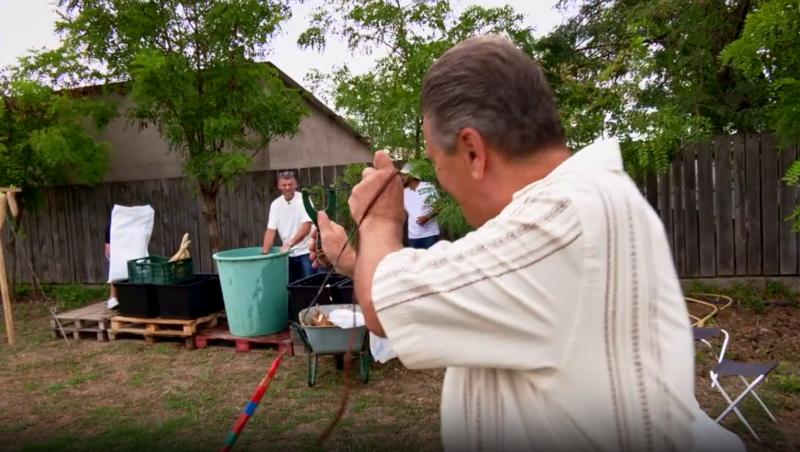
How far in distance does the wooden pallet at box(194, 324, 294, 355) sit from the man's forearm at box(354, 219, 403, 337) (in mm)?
5561

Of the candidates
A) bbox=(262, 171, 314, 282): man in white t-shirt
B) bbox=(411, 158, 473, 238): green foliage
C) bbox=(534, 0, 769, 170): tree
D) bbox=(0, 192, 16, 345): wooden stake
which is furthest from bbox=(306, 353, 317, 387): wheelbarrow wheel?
bbox=(0, 192, 16, 345): wooden stake

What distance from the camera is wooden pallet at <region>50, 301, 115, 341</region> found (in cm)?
778

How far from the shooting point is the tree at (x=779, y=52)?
4.26 m

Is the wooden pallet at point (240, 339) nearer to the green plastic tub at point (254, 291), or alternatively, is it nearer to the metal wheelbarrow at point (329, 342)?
the green plastic tub at point (254, 291)

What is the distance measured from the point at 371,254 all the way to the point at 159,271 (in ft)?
21.6

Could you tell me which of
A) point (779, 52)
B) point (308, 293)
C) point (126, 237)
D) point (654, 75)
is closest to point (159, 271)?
point (126, 237)

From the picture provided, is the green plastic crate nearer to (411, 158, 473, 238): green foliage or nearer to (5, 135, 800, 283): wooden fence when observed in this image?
(5, 135, 800, 283): wooden fence

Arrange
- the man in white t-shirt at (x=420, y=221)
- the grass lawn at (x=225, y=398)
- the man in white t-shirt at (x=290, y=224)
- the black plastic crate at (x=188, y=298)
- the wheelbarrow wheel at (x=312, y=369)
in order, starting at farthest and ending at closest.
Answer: the man in white t-shirt at (x=290, y=224), the man in white t-shirt at (x=420, y=221), the black plastic crate at (x=188, y=298), the wheelbarrow wheel at (x=312, y=369), the grass lawn at (x=225, y=398)

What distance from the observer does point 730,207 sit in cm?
822

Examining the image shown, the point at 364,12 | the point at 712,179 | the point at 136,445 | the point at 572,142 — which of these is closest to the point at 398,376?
the point at 136,445

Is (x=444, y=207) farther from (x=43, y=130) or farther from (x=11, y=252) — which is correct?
(x=11, y=252)

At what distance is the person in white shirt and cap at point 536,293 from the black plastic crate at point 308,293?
5186mm

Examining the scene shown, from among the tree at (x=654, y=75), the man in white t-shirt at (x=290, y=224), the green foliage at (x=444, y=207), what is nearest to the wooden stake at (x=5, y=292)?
the man in white t-shirt at (x=290, y=224)

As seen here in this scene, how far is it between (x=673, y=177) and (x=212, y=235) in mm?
6752
